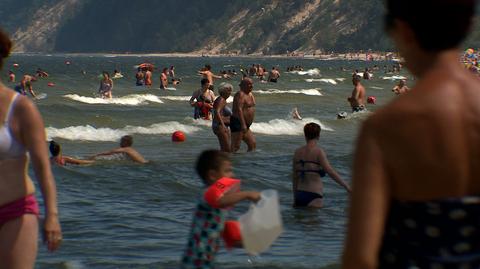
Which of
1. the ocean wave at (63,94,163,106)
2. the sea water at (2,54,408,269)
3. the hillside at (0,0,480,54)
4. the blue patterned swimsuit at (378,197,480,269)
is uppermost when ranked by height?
the hillside at (0,0,480,54)

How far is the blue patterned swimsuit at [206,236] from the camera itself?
16.3ft

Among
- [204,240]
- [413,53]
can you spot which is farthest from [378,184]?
[204,240]

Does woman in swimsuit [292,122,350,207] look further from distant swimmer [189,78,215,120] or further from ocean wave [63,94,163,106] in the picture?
ocean wave [63,94,163,106]

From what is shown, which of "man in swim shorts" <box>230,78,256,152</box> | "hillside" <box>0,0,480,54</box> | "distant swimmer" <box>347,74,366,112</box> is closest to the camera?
"man in swim shorts" <box>230,78,256,152</box>

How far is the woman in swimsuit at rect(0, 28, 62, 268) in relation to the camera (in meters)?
4.36

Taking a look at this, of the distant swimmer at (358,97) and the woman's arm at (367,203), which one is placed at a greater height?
the woman's arm at (367,203)

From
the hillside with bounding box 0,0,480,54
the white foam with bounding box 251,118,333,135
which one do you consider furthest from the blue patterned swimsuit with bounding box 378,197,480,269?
the hillside with bounding box 0,0,480,54

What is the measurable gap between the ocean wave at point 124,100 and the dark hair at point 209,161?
34.5 m

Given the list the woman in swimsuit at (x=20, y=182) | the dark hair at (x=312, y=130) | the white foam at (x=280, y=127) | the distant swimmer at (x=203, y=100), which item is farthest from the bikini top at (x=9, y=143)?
the white foam at (x=280, y=127)

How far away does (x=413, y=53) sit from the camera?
272 cm

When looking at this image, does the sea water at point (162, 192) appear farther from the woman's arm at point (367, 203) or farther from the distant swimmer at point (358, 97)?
the woman's arm at point (367, 203)

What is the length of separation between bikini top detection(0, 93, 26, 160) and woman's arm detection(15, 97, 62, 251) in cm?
3

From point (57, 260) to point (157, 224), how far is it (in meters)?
2.19

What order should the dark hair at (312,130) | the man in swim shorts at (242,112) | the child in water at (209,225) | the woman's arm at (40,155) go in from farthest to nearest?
the man in swim shorts at (242,112) → the dark hair at (312,130) → the child in water at (209,225) → the woman's arm at (40,155)
